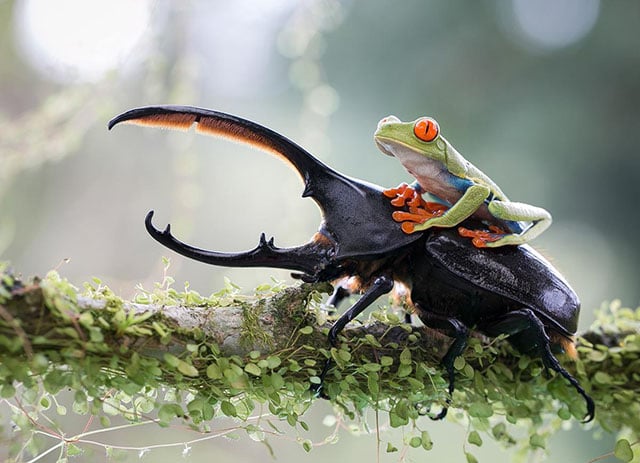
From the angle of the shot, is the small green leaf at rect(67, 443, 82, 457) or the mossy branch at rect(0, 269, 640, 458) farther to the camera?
the small green leaf at rect(67, 443, 82, 457)

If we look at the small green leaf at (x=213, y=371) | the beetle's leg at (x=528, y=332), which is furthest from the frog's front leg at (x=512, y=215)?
the small green leaf at (x=213, y=371)

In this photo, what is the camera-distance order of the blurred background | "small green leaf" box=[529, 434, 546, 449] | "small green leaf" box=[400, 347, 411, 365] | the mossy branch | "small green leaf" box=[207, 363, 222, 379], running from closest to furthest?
the mossy branch
"small green leaf" box=[207, 363, 222, 379]
"small green leaf" box=[400, 347, 411, 365]
"small green leaf" box=[529, 434, 546, 449]
the blurred background

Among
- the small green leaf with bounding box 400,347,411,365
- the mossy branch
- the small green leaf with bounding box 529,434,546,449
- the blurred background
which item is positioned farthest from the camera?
the blurred background

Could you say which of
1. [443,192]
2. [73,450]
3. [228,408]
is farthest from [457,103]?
[73,450]

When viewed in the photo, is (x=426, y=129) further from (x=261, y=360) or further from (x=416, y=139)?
(x=261, y=360)

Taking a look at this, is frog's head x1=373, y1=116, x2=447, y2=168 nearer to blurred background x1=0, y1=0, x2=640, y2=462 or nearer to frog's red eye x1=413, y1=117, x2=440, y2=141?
frog's red eye x1=413, y1=117, x2=440, y2=141

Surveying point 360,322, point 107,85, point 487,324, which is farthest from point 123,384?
point 107,85

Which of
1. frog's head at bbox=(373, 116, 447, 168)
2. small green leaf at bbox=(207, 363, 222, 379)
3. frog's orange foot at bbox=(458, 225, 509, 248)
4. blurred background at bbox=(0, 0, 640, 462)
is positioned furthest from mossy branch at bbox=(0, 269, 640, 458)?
blurred background at bbox=(0, 0, 640, 462)

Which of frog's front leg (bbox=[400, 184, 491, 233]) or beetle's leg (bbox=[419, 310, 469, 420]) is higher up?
frog's front leg (bbox=[400, 184, 491, 233])
